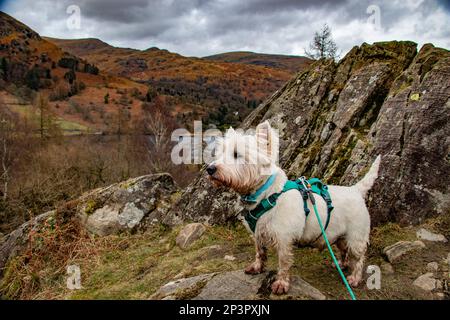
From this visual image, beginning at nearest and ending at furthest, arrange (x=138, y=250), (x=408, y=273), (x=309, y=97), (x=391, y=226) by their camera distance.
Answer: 1. (x=408, y=273)
2. (x=391, y=226)
3. (x=138, y=250)
4. (x=309, y=97)

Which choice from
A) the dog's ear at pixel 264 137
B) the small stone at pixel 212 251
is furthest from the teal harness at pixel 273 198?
the small stone at pixel 212 251

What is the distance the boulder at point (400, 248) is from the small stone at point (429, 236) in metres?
0.26

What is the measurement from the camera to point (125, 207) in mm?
10039

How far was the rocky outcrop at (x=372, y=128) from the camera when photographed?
721 cm

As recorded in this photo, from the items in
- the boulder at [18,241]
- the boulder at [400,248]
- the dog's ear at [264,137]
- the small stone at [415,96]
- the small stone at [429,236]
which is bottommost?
the boulder at [18,241]

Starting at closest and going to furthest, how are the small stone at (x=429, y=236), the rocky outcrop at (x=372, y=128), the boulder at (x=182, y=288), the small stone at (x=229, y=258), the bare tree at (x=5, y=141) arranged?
the boulder at (x=182, y=288) < the small stone at (x=429, y=236) < the small stone at (x=229, y=258) < the rocky outcrop at (x=372, y=128) < the bare tree at (x=5, y=141)

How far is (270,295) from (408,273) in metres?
2.45

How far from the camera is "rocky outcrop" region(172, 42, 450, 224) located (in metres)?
7.21

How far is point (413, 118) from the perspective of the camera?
7.54 meters

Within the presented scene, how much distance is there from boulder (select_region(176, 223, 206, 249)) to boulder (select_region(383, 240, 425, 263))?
157 inches

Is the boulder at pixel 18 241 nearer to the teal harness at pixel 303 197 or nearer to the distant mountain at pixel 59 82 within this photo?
the teal harness at pixel 303 197

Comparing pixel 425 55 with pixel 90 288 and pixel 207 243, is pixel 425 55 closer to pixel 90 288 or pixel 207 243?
pixel 207 243

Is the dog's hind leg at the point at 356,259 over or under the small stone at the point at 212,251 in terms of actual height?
over
